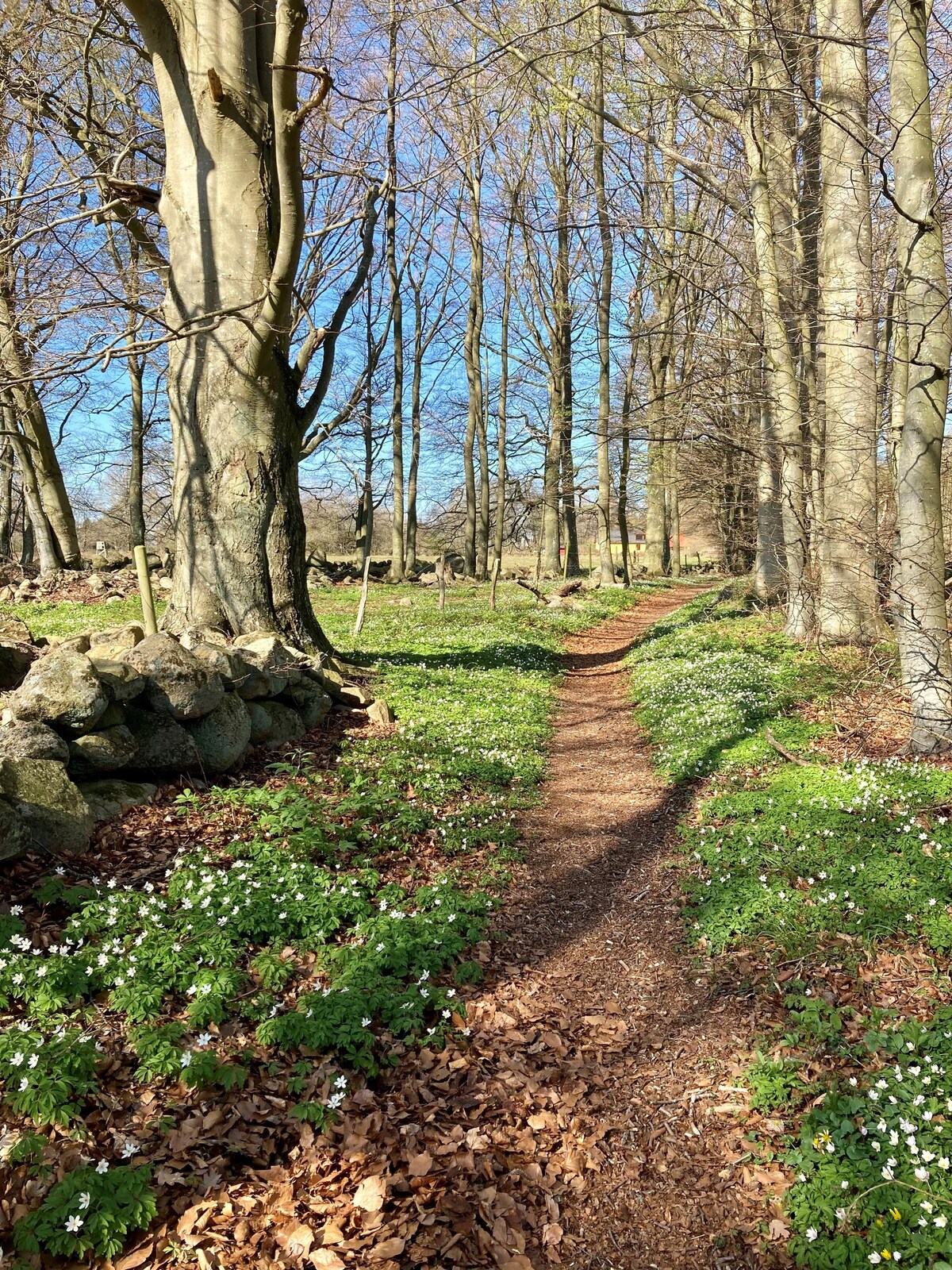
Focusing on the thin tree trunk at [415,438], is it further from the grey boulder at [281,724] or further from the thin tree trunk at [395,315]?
the grey boulder at [281,724]

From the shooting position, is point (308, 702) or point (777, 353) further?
point (777, 353)

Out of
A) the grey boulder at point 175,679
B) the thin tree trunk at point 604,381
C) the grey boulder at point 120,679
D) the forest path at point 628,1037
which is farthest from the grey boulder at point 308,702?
the thin tree trunk at point 604,381

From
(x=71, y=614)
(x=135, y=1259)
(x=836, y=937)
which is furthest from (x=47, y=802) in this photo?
(x=71, y=614)

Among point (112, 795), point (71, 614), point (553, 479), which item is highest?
point (553, 479)

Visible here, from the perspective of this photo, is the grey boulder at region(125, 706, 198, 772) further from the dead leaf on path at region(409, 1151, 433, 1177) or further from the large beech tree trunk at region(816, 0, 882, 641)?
the large beech tree trunk at region(816, 0, 882, 641)

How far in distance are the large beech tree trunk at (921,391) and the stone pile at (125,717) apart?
635cm

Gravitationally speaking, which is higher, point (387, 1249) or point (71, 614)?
point (71, 614)

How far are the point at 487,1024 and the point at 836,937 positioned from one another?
225cm

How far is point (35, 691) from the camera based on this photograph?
5801mm

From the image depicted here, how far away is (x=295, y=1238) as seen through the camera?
10.2ft

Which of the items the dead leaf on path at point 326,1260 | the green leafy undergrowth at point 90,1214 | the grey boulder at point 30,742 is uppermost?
the grey boulder at point 30,742

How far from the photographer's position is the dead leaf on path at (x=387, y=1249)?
304 centimetres

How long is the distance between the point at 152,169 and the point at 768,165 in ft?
39.7

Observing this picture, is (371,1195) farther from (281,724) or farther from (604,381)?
(604,381)
